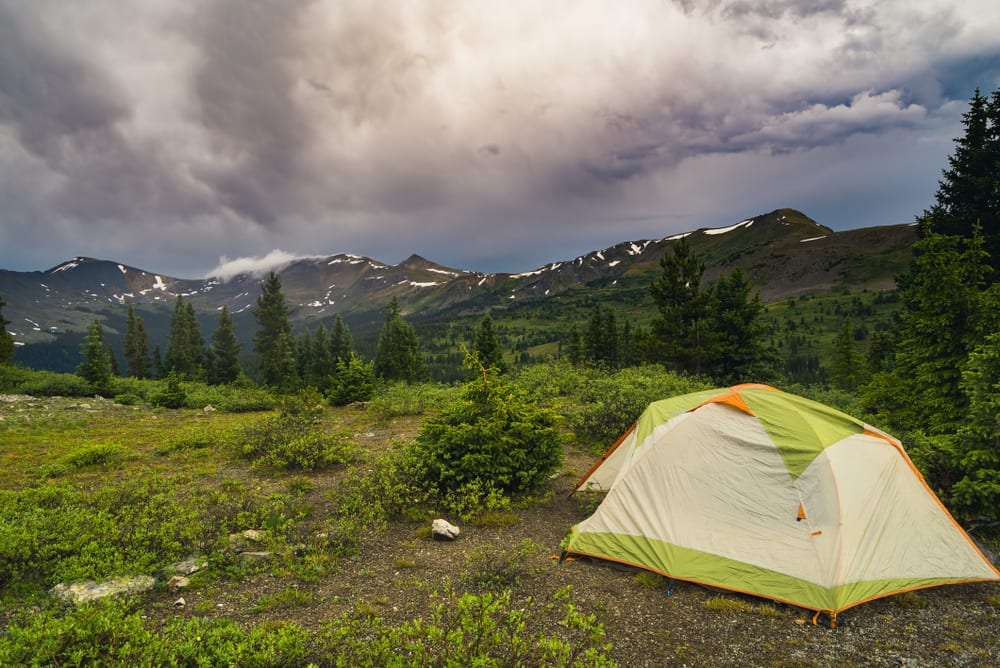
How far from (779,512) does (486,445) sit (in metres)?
6.41

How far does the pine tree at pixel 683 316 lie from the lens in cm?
2878

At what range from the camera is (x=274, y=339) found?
58375mm

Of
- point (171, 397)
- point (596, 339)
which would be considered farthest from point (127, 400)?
point (596, 339)

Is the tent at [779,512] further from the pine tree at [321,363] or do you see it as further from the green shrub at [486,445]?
the pine tree at [321,363]

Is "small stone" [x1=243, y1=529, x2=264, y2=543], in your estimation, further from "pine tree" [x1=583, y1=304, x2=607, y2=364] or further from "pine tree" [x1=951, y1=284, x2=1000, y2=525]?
"pine tree" [x1=583, y1=304, x2=607, y2=364]

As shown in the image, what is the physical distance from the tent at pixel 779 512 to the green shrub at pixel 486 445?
2.94 metres

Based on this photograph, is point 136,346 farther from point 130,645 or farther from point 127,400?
point 130,645

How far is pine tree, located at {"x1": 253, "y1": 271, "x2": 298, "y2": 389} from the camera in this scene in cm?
5256

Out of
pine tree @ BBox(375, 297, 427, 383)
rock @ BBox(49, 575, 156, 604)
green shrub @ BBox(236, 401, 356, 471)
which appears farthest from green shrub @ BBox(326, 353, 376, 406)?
rock @ BBox(49, 575, 156, 604)

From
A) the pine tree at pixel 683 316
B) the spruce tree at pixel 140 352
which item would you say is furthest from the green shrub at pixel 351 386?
the spruce tree at pixel 140 352

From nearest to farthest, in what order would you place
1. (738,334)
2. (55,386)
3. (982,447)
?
1. (982,447)
2. (55,386)
3. (738,334)

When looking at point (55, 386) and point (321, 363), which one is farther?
point (321, 363)

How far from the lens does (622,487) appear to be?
8875 millimetres

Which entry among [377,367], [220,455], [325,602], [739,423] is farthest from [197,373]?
[739,423]
